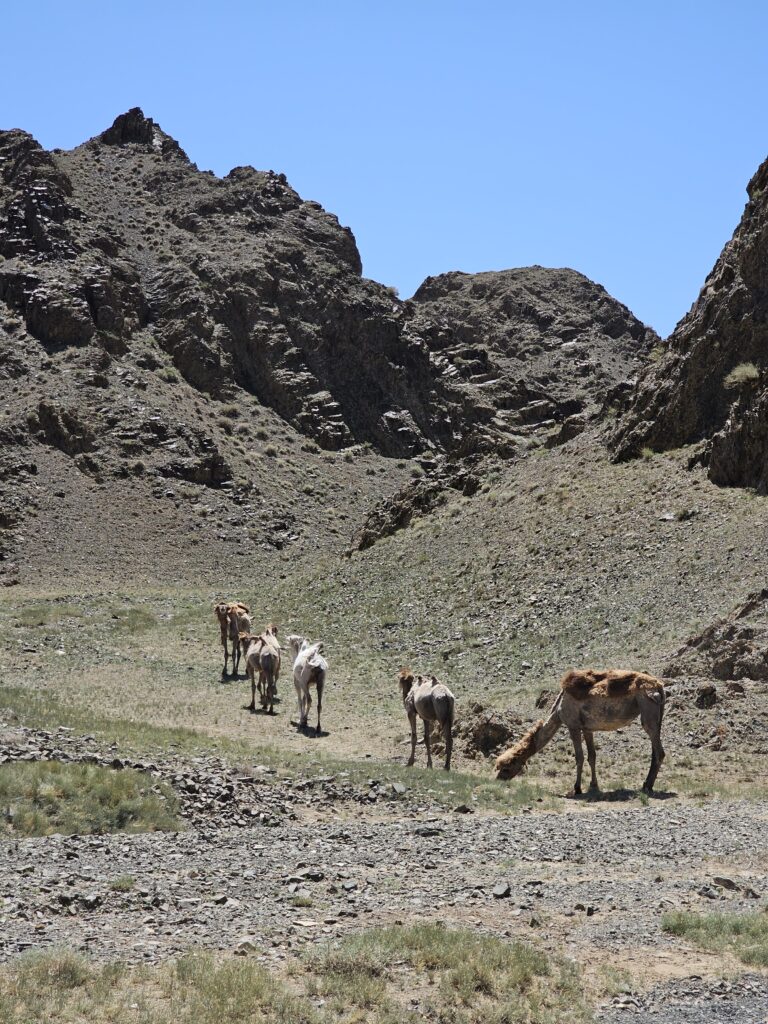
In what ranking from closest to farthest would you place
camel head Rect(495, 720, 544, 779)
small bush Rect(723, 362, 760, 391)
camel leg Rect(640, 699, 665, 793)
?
1. camel leg Rect(640, 699, 665, 793)
2. camel head Rect(495, 720, 544, 779)
3. small bush Rect(723, 362, 760, 391)

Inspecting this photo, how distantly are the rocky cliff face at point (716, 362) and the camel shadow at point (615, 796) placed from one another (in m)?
25.6

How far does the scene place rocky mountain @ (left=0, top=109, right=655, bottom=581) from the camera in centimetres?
8169

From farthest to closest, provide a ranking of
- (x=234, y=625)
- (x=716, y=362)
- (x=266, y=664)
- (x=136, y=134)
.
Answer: (x=136, y=134) < (x=716, y=362) < (x=234, y=625) < (x=266, y=664)

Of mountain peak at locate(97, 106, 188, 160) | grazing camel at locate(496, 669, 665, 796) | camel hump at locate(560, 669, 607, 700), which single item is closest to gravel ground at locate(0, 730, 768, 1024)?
grazing camel at locate(496, 669, 665, 796)

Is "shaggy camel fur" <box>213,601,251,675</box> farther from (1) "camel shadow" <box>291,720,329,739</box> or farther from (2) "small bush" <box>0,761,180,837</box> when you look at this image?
(2) "small bush" <box>0,761,180,837</box>

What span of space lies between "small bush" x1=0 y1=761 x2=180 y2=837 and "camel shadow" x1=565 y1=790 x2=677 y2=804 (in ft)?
22.6

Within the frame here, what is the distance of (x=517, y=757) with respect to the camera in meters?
18.7

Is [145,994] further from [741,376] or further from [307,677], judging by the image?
[741,376]

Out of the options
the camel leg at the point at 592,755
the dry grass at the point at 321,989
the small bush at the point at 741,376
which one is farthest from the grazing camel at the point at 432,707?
the small bush at the point at 741,376

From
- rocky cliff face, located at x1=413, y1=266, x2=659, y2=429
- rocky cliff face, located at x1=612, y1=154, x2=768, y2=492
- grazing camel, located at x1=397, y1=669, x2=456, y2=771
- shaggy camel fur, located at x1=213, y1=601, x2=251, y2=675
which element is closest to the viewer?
grazing camel, located at x1=397, y1=669, x2=456, y2=771

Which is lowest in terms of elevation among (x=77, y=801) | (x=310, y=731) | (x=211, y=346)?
(x=310, y=731)

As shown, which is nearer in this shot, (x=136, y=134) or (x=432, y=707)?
(x=432, y=707)

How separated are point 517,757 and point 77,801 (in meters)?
8.25

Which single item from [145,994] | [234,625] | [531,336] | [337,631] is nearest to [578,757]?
[145,994]
